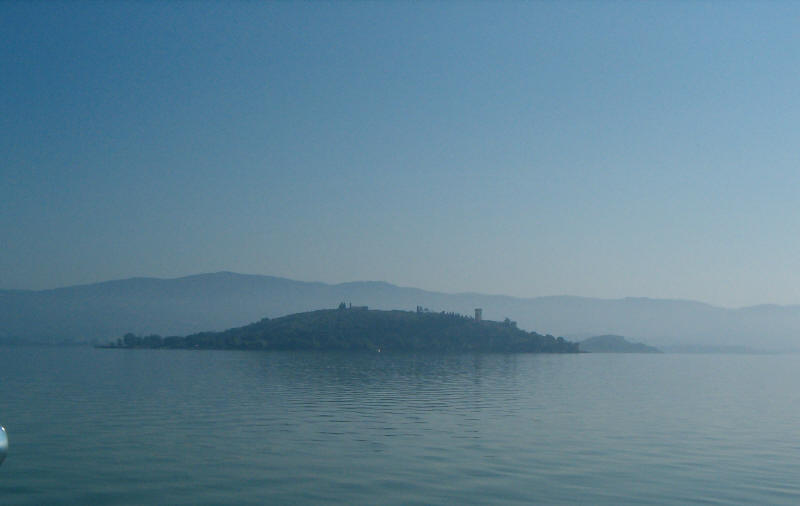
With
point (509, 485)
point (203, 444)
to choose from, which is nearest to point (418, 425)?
point (203, 444)

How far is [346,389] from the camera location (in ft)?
223

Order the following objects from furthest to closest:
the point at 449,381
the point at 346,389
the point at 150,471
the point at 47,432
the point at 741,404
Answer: the point at 449,381 → the point at 346,389 → the point at 741,404 → the point at 47,432 → the point at 150,471

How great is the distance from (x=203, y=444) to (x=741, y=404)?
157 feet

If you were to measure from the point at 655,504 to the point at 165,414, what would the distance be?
3150cm

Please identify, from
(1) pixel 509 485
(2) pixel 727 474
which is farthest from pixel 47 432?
(2) pixel 727 474

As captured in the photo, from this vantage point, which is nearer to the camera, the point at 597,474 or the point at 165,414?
the point at 597,474

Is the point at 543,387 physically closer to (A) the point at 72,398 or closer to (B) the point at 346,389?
(B) the point at 346,389

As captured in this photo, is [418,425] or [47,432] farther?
[418,425]

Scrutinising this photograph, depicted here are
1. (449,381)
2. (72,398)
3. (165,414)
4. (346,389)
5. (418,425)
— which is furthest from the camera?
(449,381)

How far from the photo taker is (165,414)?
45.1 m

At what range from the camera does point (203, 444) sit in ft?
111

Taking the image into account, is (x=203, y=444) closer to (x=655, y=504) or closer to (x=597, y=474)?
(x=597, y=474)

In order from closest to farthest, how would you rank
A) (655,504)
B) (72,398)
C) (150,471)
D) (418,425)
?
1. (655,504)
2. (150,471)
3. (418,425)
4. (72,398)

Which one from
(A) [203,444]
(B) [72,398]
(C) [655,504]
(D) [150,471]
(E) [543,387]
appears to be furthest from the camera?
(E) [543,387]
